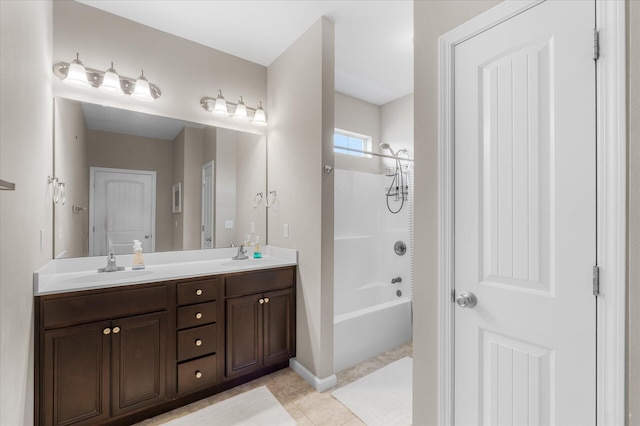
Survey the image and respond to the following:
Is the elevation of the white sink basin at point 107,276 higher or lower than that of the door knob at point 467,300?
lower

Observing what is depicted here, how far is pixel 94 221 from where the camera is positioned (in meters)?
2.21

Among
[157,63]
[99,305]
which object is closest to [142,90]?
[157,63]

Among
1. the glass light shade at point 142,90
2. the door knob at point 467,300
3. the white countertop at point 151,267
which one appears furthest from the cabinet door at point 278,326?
the glass light shade at point 142,90

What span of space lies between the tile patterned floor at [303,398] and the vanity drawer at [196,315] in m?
0.57

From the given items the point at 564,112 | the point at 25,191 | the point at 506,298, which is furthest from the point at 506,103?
the point at 25,191

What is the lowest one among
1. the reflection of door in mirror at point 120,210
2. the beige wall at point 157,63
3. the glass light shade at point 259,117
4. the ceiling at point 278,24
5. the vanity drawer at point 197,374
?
the vanity drawer at point 197,374

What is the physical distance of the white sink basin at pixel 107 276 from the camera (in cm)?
184

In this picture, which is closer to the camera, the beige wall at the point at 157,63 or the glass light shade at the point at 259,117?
the beige wall at the point at 157,63

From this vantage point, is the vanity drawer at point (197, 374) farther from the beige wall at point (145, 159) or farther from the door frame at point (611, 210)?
the door frame at point (611, 210)

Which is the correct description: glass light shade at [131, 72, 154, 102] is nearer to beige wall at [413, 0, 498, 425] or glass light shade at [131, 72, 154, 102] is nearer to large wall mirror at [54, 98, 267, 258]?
large wall mirror at [54, 98, 267, 258]

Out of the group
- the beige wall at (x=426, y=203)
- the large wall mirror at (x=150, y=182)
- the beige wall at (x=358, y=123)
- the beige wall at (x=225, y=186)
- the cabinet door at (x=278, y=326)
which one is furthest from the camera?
the beige wall at (x=358, y=123)

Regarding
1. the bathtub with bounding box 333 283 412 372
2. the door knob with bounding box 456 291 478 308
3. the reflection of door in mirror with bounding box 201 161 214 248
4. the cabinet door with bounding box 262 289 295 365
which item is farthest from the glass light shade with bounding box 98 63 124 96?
the door knob with bounding box 456 291 478 308

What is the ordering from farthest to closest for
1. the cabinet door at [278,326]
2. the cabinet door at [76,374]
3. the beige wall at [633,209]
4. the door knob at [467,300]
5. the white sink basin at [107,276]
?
the cabinet door at [278,326], the white sink basin at [107,276], the cabinet door at [76,374], the door knob at [467,300], the beige wall at [633,209]

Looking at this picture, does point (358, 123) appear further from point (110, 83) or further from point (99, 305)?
point (99, 305)
